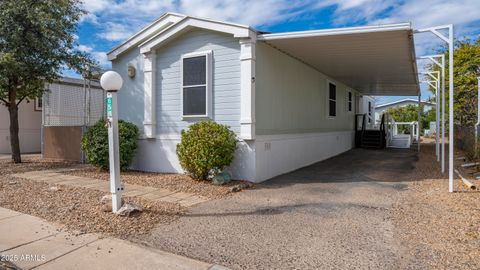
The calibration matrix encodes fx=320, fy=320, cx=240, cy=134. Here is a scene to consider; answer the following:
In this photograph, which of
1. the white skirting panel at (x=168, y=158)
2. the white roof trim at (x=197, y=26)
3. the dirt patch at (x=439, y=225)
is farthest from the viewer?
the white skirting panel at (x=168, y=158)

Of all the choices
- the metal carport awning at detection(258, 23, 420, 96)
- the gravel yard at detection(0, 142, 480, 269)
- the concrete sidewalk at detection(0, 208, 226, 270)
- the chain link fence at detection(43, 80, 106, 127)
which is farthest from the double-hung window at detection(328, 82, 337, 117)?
the concrete sidewalk at detection(0, 208, 226, 270)

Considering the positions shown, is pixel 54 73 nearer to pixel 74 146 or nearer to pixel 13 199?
pixel 74 146

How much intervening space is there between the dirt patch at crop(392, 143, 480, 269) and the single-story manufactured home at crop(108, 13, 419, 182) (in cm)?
300

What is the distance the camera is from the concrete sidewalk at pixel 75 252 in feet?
9.80

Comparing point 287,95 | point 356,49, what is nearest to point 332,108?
point 287,95

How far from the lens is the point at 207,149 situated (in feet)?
20.8

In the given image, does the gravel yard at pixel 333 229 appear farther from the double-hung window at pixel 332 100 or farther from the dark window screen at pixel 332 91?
the dark window screen at pixel 332 91

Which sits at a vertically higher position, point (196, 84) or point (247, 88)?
point (196, 84)

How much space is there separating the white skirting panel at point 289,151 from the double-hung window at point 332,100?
2.66ft

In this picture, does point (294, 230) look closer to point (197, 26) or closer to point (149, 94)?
point (197, 26)

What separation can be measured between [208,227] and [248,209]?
963 millimetres

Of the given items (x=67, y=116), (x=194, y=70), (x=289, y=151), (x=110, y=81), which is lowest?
(x=289, y=151)

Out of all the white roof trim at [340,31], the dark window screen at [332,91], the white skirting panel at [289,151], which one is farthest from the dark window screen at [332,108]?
the white roof trim at [340,31]

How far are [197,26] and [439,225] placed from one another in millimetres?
5884
